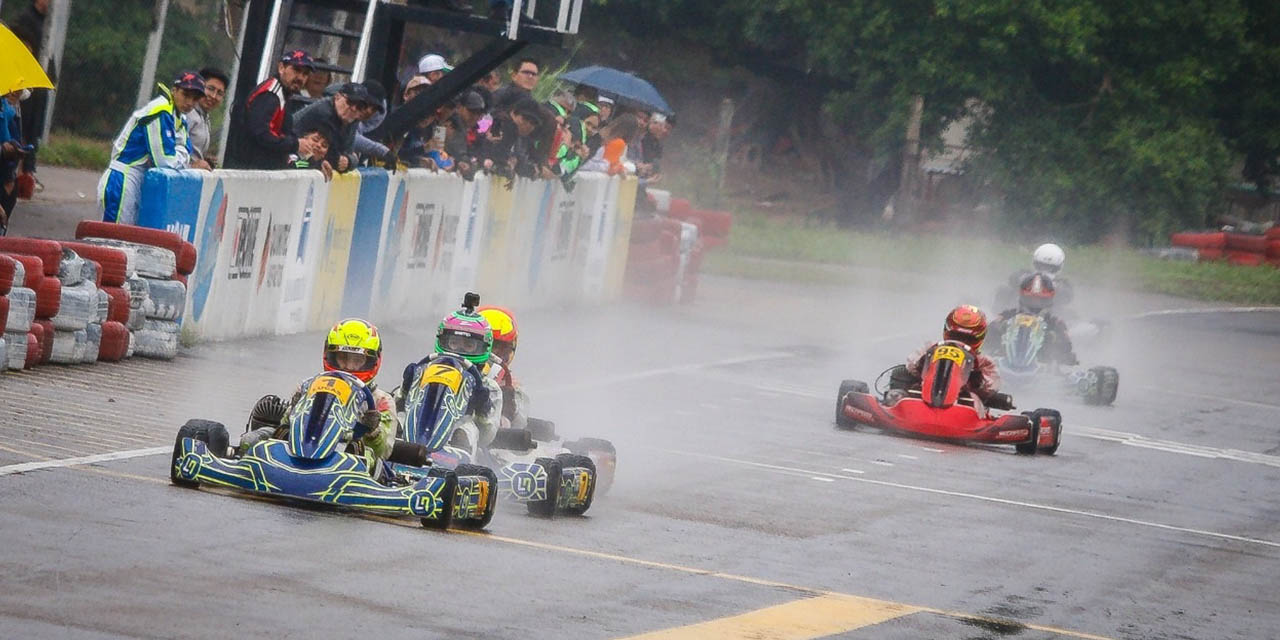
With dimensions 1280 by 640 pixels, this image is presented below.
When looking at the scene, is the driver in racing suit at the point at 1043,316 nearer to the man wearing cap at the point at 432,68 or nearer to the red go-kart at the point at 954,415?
the red go-kart at the point at 954,415

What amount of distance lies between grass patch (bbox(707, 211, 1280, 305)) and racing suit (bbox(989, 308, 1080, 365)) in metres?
11.2

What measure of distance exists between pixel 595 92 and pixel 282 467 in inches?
602

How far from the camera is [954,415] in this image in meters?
16.1

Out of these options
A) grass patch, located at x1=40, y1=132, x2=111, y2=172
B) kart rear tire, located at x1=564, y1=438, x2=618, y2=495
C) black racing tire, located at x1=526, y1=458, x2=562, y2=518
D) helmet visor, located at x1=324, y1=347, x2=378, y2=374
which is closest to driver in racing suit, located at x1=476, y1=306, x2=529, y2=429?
kart rear tire, located at x1=564, y1=438, x2=618, y2=495

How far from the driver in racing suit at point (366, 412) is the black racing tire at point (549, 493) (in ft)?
2.63

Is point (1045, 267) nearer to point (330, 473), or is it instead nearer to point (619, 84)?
point (619, 84)

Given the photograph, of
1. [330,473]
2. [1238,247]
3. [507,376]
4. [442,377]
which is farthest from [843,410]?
[1238,247]

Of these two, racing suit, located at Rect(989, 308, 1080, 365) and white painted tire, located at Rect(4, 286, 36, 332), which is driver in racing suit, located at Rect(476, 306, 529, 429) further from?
racing suit, located at Rect(989, 308, 1080, 365)

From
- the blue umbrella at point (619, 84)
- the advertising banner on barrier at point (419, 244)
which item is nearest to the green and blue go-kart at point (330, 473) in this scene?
the advertising banner on barrier at point (419, 244)

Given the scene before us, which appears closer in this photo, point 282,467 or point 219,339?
point 282,467

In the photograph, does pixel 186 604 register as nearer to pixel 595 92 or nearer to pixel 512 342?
pixel 512 342

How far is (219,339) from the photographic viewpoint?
16.7 m

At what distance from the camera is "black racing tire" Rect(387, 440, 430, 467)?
10.1 metres

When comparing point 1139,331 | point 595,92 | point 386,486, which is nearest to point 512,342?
point 386,486
